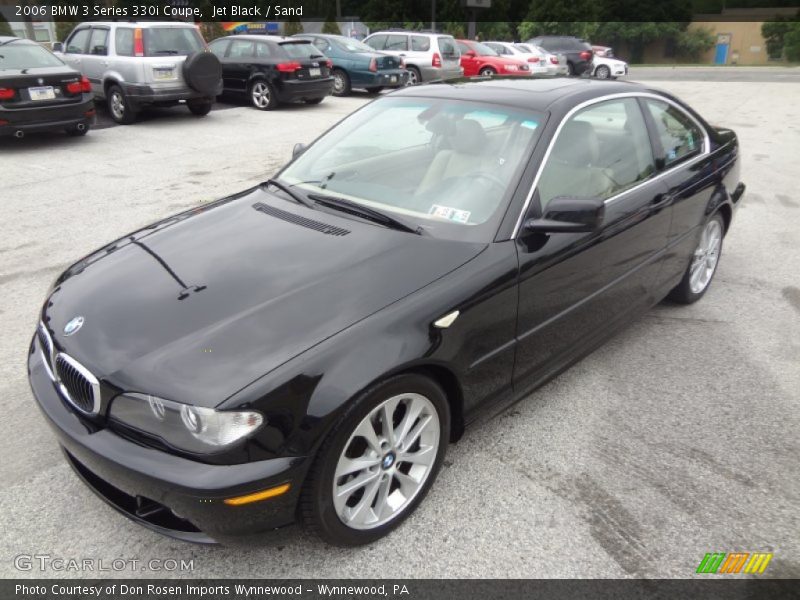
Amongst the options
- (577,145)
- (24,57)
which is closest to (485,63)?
(24,57)

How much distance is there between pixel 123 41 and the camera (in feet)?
36.7

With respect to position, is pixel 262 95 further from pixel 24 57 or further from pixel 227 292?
pixel 227 292

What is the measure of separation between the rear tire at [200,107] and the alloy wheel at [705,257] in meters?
10.1

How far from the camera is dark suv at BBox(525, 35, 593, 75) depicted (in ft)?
83.0

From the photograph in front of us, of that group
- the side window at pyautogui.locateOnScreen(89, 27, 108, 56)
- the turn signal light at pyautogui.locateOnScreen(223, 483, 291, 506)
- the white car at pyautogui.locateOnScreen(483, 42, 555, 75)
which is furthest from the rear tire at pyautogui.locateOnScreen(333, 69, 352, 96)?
the turn signal light at pyautogui.locateOnScreen(223, 483, 291, 506)

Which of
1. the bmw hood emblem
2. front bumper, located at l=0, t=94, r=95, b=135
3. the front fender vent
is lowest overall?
the bmw hood emblem

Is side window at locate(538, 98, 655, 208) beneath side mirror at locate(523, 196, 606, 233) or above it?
above

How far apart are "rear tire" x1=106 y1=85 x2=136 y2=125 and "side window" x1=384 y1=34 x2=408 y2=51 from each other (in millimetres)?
9211

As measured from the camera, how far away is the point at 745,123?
533 inches

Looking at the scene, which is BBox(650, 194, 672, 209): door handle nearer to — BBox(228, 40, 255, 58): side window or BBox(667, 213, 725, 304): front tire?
BBox(667, 213, 725, 304): front tire

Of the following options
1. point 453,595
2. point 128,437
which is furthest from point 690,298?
point 128,437

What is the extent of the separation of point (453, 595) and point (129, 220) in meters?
5.37

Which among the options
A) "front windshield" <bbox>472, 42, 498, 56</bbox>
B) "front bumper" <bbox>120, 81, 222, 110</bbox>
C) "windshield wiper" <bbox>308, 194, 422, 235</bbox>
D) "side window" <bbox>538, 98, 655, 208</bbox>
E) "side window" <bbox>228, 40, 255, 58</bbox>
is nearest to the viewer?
"windshield wiper" <bbox>308, 194, 422, 235</bbox>

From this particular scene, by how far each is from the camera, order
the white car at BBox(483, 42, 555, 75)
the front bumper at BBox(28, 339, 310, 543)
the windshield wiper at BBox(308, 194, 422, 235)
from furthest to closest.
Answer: the white car at BBox(483, 42, 555, 75) < the windshield wiper at BBox(308, 194, 422, 235) < the front bumper at BBox(28, 339, 310, 543)
